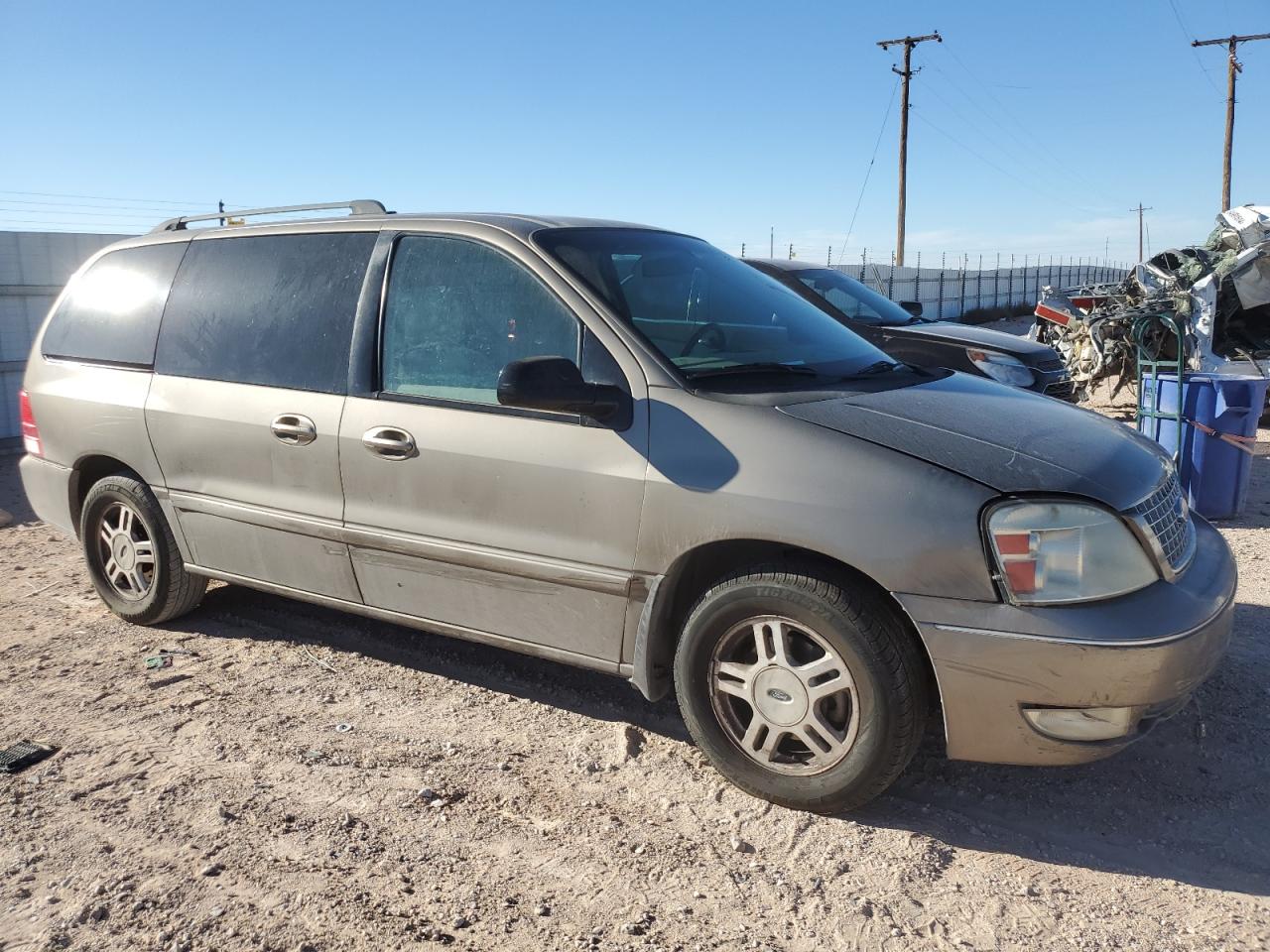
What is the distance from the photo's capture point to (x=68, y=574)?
19.6ft

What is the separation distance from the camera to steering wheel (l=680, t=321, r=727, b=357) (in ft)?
11.4

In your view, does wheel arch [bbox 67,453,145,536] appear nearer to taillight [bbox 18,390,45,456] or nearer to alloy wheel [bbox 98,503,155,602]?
alloy wheel [bbox 98,503,155,602]

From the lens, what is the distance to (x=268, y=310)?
415 centimetres

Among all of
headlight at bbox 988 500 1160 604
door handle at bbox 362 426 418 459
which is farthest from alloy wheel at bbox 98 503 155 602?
headlight at bbox 988 500 1160 604

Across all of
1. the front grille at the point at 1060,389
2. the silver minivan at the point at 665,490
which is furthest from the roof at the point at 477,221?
the front grille at the point at 1060,389

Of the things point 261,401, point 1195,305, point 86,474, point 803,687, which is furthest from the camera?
point 1195,305

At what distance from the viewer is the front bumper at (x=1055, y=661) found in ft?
8.93

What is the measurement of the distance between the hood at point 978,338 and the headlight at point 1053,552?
5.87 m

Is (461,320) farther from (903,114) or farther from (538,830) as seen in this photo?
(903,114)

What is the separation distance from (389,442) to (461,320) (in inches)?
19.6

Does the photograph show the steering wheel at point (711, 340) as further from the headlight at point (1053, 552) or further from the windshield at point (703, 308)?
the headlight at point (1053, 552)

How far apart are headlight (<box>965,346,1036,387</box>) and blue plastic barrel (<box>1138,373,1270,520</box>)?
4.24 ft

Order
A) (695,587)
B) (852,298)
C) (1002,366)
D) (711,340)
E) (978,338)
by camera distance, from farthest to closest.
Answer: (852,298), (978,338), (1002,366), (711,340), (695,587)

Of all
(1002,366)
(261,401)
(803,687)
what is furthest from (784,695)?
(1002,366)
